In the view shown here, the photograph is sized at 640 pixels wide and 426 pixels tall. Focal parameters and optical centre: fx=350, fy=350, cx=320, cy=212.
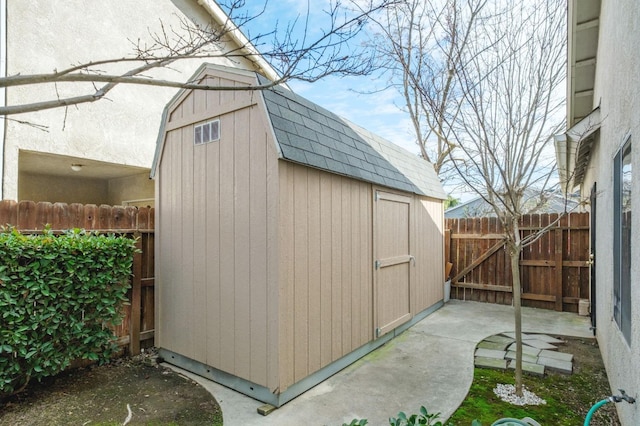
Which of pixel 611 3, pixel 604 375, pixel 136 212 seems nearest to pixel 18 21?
pixel 136 212

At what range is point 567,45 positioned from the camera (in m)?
4.09

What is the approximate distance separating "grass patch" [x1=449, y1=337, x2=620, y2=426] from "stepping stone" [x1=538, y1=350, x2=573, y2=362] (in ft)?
0.24

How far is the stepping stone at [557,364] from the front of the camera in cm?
370

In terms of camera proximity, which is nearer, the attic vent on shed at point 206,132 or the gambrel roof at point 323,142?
the gambrel roof at point 323,142

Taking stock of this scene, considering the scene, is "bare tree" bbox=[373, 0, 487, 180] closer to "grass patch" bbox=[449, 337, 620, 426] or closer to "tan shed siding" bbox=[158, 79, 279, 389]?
"tan shed siding" bbox=[158, 79, 279, 389]

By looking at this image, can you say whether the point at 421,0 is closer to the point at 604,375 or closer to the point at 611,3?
the point at 611,3

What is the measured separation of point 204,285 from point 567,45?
4.94 metres

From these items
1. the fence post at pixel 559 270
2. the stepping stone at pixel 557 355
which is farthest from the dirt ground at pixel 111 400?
the fence post at pixel 559 270

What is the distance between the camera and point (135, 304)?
13.5 ft

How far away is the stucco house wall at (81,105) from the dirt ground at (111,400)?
9.30 feet

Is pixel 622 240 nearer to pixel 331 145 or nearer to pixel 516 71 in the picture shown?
pixel 516 71

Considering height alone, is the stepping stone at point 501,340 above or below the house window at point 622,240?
below

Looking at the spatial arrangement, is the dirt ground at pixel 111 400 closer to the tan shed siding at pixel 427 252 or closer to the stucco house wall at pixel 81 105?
the stucco house wall at pixel 81 105

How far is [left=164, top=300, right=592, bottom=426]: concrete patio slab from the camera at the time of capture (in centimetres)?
288
